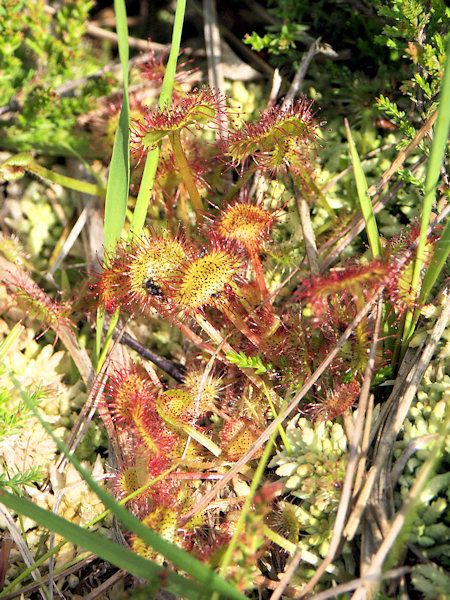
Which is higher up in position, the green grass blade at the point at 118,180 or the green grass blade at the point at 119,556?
the green grass blade at the point at 118,180

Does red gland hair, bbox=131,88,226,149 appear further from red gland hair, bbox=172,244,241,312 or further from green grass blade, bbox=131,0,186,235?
red gland hair, bbox=172,244,241,312

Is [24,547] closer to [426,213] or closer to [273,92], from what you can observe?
[426,213]

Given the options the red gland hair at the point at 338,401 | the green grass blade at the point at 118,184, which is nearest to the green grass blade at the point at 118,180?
the green grass blade at the point at 118,184

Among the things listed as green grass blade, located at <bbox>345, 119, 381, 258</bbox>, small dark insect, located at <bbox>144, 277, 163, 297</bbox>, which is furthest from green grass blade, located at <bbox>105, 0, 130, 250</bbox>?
green grass blade, located at <bbox>345, 119, 381, 258</bbox>

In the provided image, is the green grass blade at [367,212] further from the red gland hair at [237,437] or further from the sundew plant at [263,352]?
the red gland hair at [237,437]

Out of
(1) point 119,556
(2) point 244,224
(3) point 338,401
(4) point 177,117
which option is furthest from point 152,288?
(1) point 119,556

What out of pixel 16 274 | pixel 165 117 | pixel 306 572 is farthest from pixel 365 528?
pixel 16 274

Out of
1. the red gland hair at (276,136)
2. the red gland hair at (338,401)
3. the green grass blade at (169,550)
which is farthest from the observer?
the red gland hair at (276,136)

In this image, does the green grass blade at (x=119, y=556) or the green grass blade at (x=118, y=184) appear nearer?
the green grass blade at (x=119, y=556)
